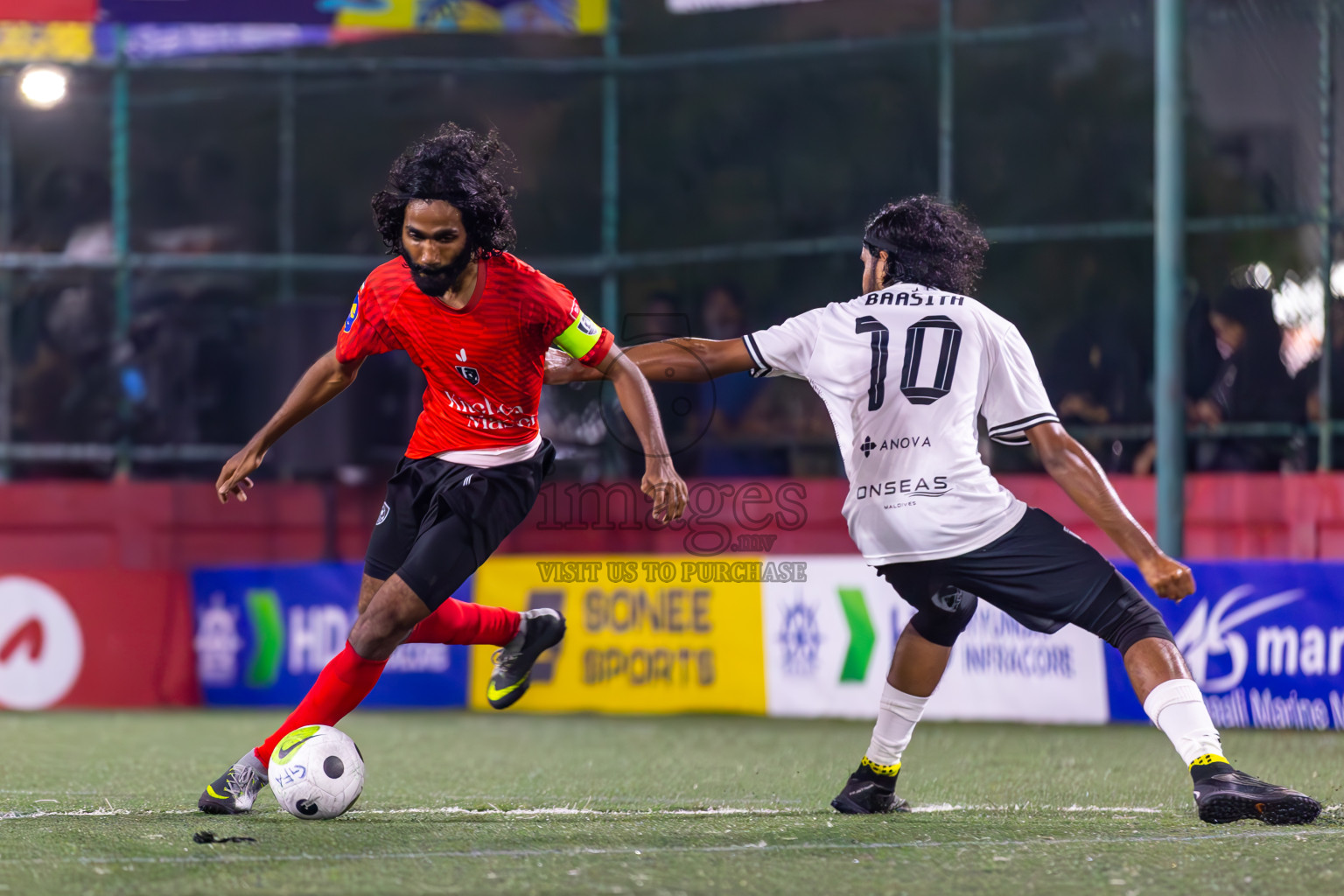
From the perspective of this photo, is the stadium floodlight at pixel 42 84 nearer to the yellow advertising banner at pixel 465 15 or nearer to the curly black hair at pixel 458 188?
the yellow advertising banner at pixel 465 15

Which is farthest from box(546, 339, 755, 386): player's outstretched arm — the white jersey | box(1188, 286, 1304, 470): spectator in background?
box(1188, 286, 1304, 470): spectator in background

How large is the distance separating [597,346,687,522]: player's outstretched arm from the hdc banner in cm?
472

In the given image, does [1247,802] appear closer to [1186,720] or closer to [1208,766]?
[1208,766]

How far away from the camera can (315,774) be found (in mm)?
5223

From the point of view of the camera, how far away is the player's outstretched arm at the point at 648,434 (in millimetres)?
5254

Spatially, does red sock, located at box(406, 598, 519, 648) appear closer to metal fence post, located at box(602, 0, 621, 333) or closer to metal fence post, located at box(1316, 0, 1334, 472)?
metal fence post, located at box(1316, 0, 1334, 472)

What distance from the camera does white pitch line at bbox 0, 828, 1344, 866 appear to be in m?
4.52

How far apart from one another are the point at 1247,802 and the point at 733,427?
9.71m

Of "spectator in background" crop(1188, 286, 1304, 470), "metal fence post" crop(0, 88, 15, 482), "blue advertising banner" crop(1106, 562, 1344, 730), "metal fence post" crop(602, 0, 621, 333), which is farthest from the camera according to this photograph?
"metal fence post" crop(602, 0, 621, 333)

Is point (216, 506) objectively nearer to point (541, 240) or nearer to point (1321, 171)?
point (541, 240)

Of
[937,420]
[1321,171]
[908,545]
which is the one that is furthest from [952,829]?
[1321,171]

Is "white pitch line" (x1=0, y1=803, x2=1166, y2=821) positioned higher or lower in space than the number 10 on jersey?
lower

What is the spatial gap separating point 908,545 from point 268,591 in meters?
8.00

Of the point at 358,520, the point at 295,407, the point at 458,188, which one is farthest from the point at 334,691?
the point at 358,520
